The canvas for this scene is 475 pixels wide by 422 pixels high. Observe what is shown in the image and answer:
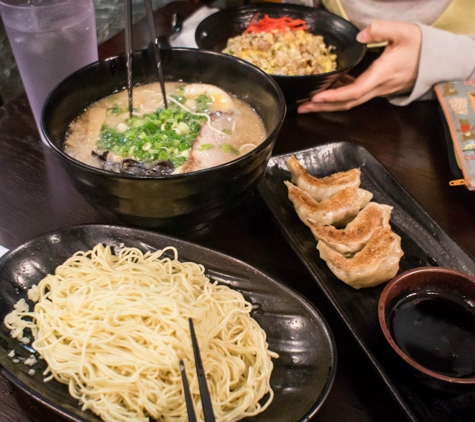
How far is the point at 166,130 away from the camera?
5.84 ft

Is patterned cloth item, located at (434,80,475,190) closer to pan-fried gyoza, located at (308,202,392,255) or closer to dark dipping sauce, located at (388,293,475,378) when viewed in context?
pan-fried gyoza, located at (308,202,392,255)

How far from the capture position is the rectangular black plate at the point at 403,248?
1.23 m

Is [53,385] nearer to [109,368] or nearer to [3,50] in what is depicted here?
[109,368]

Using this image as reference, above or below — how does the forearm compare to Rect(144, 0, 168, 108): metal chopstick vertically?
below

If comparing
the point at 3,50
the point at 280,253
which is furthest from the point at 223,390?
the point at 3,50

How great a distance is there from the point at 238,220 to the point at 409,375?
0.84m

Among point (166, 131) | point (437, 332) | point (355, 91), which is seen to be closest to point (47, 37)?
point (166, 131)

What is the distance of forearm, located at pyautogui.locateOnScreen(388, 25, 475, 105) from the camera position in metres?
2.42

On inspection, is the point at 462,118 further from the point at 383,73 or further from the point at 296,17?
the point at 296,17

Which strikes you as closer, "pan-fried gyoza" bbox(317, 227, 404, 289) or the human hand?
"pan-fried gyoza" bbox(317, 227, 404, 289)

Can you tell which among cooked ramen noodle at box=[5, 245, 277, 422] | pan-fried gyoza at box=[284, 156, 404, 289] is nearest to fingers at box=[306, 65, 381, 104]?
pan-fried gyoza at box=[284, 156, 404, 289]

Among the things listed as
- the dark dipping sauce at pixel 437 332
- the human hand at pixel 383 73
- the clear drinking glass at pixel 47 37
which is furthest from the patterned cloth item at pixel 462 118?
the clear drinking glass at pixel 47 37

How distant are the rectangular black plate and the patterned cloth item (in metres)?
0.32

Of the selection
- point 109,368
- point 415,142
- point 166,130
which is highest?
point 166,130
